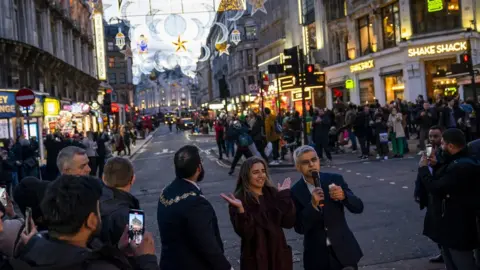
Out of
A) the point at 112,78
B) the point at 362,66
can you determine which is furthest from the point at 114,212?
the point at 112,78

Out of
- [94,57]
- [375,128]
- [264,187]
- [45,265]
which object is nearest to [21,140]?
[375,128]

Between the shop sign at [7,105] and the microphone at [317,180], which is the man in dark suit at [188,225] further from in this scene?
the shop sign at [7,105]

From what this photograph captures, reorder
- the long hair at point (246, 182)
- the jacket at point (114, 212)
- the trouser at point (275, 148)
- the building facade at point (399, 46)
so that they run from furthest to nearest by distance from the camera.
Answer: the building facade at point (399, 46), the trouser at point (275, 148), the long hair at point (246, 182), the jacket at point (114, 212)

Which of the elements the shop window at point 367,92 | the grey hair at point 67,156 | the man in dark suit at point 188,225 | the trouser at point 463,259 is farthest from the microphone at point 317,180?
the shop window at point 367,92

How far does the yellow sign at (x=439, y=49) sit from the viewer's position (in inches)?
1185

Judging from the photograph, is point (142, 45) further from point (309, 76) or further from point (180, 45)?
point (309, 76)

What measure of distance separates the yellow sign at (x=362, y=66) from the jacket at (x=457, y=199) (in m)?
32.2

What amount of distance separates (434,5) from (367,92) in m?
9.69

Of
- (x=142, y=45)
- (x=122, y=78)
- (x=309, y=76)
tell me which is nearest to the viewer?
(x=309, y=76)

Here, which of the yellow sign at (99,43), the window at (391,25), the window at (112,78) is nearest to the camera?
the window at (391,25)

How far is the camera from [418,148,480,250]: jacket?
5145 mm

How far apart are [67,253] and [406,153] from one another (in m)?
18.5

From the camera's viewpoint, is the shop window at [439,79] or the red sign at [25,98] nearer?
the red sign at [25,98]

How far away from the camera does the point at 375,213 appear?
1009 centimetres
